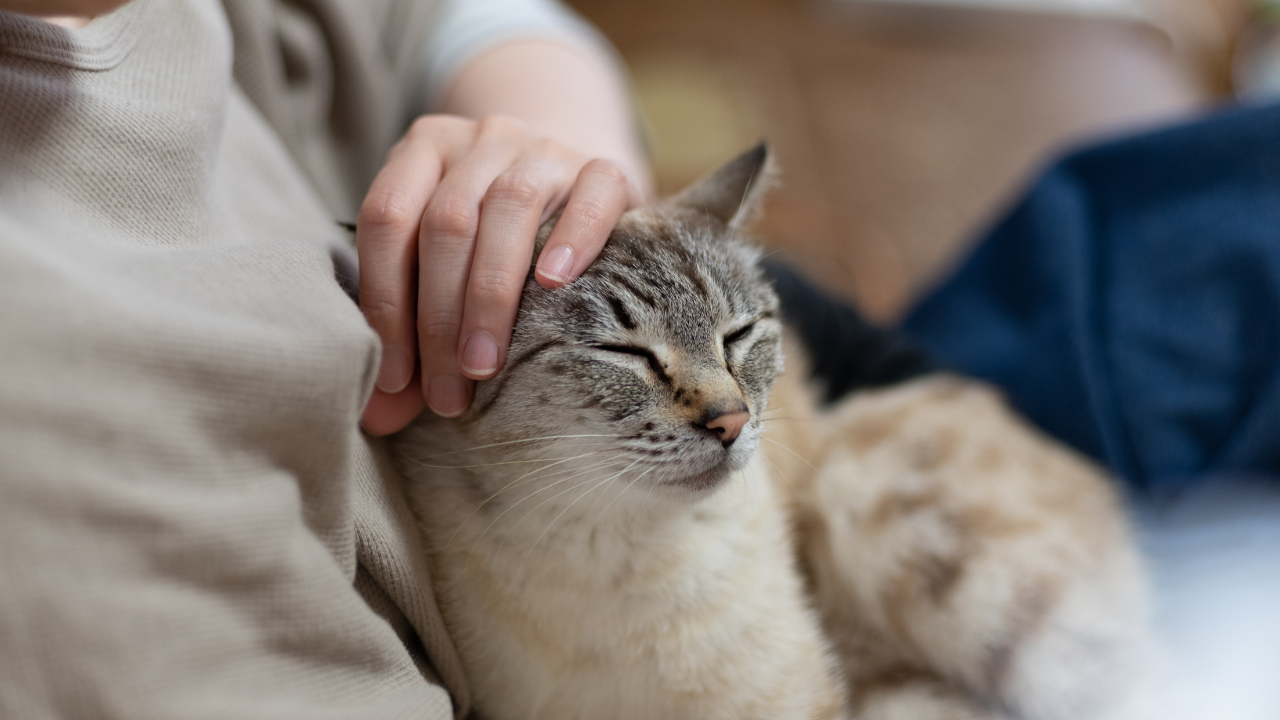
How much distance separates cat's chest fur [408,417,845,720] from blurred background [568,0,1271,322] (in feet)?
5.30

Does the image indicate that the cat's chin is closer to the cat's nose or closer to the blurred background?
the cat's nose

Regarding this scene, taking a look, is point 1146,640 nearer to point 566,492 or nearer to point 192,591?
point 566,492

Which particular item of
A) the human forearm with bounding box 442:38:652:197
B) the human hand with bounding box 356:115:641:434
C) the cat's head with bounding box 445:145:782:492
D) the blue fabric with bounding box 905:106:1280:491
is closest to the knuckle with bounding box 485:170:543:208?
the human hand with bounding box 356:115:641:434

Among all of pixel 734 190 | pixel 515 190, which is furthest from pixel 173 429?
pixel 734 190

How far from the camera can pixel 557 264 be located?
2.66ft

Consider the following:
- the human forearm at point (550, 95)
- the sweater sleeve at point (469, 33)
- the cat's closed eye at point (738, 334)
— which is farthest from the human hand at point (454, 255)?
the sweater sleeve at point (469, 33)

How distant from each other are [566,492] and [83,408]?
498 millimetres

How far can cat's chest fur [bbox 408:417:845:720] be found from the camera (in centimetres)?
89

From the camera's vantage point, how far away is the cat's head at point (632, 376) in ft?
2.74

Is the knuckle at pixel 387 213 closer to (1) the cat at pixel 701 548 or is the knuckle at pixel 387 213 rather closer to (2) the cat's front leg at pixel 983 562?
(1) the cat at pixel 701 548

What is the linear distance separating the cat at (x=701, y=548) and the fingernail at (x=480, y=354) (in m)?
0.06

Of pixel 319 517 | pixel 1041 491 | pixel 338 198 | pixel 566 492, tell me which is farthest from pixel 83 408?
pixel 1041 491

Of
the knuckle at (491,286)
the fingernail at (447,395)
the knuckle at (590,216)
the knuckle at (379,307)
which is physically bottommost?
the fingernail at (447,395)

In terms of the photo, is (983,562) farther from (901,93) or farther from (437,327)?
(901,93)
